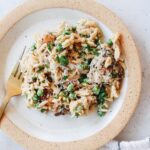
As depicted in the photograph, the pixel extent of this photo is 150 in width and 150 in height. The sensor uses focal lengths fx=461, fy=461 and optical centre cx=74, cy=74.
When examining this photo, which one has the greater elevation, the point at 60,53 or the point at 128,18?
the point at 128,18

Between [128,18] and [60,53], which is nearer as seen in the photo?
[60,53]

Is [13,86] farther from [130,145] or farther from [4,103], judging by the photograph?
[130,145]

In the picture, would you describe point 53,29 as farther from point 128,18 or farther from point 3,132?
point 3,132

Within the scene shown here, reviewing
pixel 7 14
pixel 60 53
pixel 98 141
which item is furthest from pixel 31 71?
pixel 98 141

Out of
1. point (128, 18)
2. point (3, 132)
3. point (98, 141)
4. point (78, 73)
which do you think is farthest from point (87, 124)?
point (128, 18)

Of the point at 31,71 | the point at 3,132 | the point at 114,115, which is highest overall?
the point at 31,71

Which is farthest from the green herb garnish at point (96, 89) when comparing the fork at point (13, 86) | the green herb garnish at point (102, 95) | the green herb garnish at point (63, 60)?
the fork at point (13, 86)

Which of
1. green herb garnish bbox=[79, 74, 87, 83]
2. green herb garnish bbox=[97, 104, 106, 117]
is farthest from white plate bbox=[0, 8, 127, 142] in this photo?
green herb garnish bbox=[79, 74, 87, 83]
